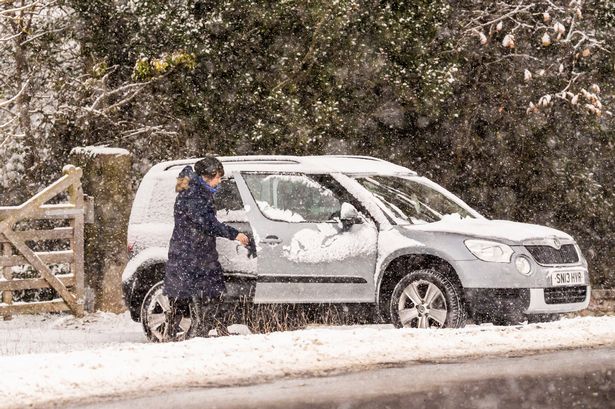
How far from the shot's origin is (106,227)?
15.2 m

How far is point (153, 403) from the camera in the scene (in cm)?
761

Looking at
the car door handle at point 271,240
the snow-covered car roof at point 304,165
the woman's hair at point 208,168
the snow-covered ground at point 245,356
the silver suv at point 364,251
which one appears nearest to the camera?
the snow-covered ground at point 245,356

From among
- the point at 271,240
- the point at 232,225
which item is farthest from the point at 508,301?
the point at 232,225

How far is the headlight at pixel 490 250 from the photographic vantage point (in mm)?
11094

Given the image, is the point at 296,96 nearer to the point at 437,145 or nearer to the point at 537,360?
the point at 437,145

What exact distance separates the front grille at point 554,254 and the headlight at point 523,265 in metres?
0.13

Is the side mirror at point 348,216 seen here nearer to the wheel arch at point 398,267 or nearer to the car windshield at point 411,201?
the car windshield at point 411,201

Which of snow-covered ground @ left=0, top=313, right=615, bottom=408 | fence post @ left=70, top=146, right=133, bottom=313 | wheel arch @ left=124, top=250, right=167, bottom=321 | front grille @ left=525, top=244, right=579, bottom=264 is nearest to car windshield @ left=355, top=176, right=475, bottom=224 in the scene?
front grille @ left=525, top=244, right=579, bottom=264

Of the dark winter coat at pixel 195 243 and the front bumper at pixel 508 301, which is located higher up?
the dark winter coat at pixel 195 243

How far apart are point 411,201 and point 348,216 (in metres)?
1.03

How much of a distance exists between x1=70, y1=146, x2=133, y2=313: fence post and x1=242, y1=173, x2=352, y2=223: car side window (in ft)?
12.2

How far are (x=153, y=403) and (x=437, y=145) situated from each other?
12.7 metres

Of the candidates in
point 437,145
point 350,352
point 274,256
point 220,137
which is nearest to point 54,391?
point 350,352

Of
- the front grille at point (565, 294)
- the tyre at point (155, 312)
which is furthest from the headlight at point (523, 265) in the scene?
the tyre at point (155, 312)
